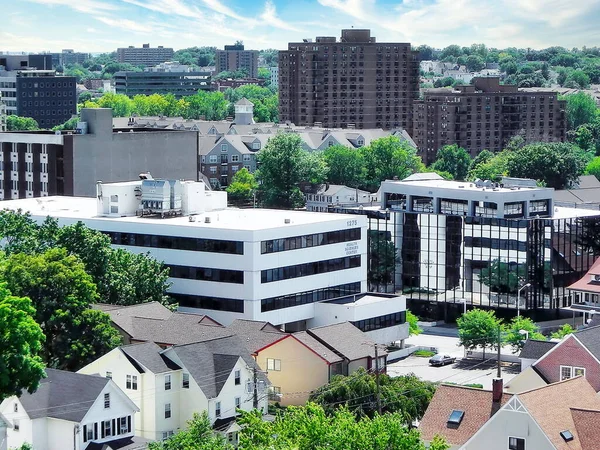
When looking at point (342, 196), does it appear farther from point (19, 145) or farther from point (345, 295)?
point (345, 295)

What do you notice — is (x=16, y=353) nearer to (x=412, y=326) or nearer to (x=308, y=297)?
(x=308, y=297)

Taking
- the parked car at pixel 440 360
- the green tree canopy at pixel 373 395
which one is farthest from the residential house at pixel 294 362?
the parked car at pixel 440 360

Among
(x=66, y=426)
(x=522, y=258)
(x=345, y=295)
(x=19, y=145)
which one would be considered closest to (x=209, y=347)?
(x=66, y=426)

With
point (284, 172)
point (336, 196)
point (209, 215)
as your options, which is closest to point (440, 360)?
point (209, 215)

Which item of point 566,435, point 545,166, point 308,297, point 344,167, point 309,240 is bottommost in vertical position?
point 566,435

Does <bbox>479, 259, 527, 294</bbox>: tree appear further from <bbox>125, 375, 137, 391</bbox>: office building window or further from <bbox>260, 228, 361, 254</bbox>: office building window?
<bbox>125, 375, 137, 391</bbox>: office building window
